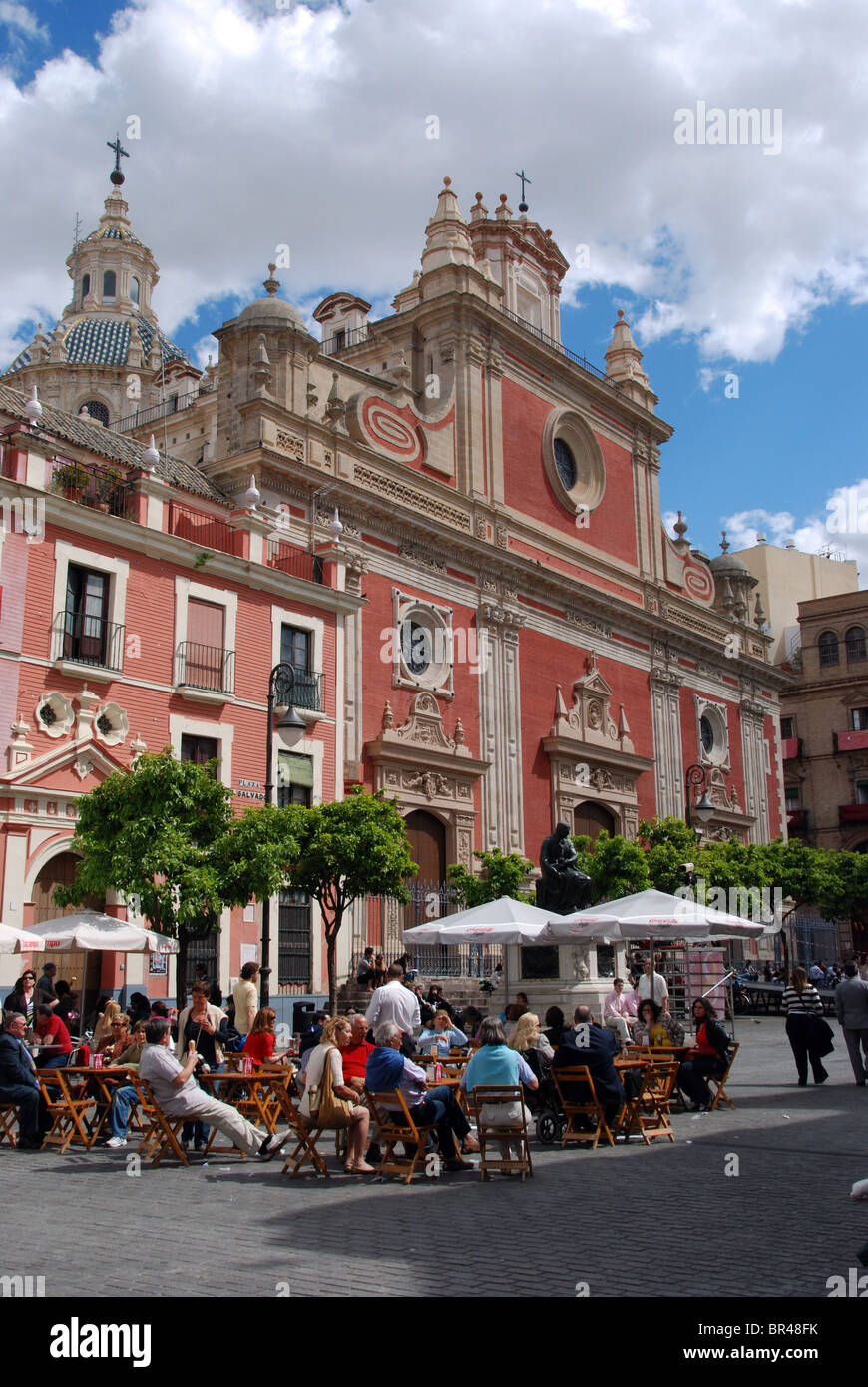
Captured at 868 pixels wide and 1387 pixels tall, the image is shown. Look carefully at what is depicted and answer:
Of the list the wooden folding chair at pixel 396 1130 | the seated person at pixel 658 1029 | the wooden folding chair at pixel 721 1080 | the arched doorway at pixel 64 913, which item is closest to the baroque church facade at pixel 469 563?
the arched doorway at pixel 64 913

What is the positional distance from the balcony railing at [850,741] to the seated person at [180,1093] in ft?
155

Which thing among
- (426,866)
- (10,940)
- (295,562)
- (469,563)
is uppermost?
(469,563)

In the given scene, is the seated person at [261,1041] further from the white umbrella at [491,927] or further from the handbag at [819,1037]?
the handbag at [819,1037]

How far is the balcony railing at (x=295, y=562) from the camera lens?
25953mm

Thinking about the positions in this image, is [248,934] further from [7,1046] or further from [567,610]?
[567,610]

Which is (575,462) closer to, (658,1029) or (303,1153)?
(658,1029)

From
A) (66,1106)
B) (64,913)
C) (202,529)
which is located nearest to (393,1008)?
(66,1106)

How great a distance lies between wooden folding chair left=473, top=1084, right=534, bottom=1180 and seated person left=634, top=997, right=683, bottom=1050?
4142mm

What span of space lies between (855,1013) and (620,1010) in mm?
3369

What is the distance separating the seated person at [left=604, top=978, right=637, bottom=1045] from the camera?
1588 cm

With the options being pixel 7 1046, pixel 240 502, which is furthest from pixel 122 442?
pixel 7 1046

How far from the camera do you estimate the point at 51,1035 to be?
42.2 ft

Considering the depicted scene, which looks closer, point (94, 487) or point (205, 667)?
point (94, 487)

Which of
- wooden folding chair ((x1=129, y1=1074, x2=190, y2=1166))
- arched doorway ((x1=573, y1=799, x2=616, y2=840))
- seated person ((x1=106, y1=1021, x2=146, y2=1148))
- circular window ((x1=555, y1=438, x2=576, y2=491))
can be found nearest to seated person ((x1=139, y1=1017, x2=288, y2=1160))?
wooden folding chair ((x1=129, y1=1074, x2=190, y2=1166))
